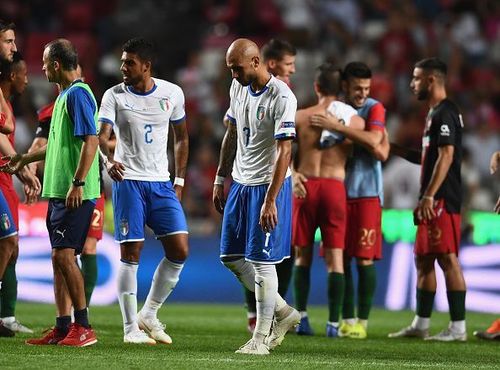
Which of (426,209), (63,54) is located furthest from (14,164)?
(426,209)

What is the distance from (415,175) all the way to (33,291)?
17.7ft

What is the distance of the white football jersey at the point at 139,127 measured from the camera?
8.75 metres

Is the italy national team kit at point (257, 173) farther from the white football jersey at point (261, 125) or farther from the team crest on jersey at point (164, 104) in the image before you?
the team crest on jersey at point (164, 104)

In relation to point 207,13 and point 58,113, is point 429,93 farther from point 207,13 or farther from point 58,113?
point 207,13

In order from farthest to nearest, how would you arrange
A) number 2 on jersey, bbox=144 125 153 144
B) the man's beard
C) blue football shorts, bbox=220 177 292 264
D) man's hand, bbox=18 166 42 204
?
the man's beard → man's hand, bbox=18 166 42 204 → number 2 on jersey, bbox=144 125 153 144 → blue football shorts, bbox=220 177 292 264

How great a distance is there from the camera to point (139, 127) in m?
8.78

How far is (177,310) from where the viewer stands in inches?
520

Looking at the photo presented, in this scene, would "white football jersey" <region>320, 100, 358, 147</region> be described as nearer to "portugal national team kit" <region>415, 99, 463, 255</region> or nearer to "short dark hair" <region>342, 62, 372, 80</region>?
"short dark hair" <region>342, 62, 372, 80</region>

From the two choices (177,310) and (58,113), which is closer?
(58,113)

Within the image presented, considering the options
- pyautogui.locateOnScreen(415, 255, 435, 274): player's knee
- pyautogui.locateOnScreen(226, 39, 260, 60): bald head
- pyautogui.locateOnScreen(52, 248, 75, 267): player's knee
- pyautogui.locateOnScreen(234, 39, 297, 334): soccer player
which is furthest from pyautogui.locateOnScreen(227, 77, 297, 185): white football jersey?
pyautogui.locateOnScreen(415, 255, 435, 274): player's knee

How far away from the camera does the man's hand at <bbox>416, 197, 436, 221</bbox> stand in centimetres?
1013

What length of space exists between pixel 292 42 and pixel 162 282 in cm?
1055

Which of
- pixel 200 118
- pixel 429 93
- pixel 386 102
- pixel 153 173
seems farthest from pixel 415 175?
pixel 153 173

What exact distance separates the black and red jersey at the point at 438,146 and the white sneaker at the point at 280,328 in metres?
2.41
